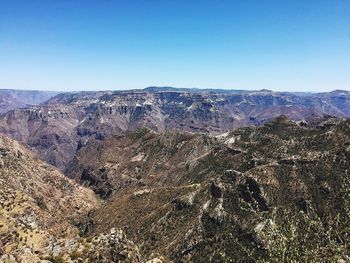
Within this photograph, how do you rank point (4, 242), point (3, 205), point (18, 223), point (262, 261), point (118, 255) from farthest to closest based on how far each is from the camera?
point (3, 205) < point (18, 223) < point (4, 242) < point (118, 255) < point (262, 261)

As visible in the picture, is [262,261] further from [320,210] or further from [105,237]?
[320,210]

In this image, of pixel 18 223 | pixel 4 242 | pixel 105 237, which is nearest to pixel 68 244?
pixel 105 237

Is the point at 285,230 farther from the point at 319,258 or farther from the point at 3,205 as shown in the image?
the point at 3,205

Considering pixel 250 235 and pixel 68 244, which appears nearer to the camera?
pixel 68 244

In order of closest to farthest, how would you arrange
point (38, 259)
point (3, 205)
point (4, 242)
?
point (38, 259) → point (4, 242) → point (3, 205)

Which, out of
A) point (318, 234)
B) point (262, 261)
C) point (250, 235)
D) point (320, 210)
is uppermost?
point (318, 234)

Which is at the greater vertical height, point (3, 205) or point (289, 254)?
point (289, 254)

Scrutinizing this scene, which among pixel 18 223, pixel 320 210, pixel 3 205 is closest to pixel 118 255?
pixel 18 223

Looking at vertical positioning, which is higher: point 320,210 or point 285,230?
point 285,230

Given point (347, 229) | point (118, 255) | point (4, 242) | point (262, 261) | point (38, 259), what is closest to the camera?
point (347, 229)
